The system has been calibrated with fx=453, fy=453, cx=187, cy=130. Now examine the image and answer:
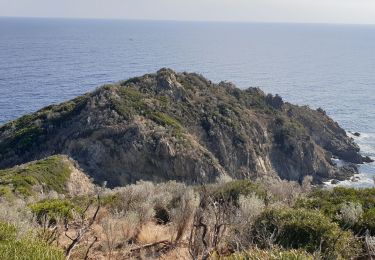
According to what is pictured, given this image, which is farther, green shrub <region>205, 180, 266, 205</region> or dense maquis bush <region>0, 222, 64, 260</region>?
green shrub <region>205, 180, 266, 205</region>

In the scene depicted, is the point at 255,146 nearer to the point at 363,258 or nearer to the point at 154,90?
the point at 154,90

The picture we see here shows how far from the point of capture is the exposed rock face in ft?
141

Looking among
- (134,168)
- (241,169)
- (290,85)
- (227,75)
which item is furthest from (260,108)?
(227,75)

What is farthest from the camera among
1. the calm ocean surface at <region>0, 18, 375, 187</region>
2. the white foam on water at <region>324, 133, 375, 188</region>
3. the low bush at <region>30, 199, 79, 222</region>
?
the calm ocean surface at <region>0, 18, 375, 187</region>

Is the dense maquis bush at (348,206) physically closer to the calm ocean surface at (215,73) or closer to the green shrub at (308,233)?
the green shrub at (308,233)

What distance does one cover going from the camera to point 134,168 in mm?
43031

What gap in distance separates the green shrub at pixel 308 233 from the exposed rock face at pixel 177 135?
3232cm

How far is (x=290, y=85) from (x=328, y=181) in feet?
167

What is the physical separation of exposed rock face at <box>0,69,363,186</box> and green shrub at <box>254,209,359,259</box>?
3232cm

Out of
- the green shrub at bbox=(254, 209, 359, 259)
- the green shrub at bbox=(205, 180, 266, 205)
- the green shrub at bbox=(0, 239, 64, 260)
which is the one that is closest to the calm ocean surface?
the green shrub at bbox=(205, 180, 266, 205)

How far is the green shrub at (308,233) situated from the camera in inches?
344

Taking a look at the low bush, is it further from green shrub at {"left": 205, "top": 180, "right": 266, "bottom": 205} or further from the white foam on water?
the white foam on water

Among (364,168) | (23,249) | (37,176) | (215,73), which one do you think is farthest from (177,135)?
(215,73)

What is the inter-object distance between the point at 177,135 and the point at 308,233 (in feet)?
117
